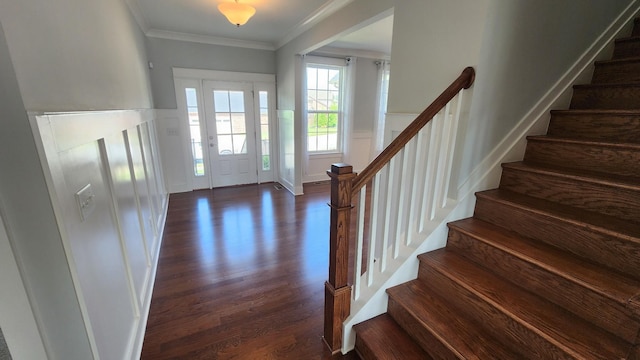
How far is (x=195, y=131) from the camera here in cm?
454

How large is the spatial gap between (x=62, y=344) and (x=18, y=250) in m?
0.38

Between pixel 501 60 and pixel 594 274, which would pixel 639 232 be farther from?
pixel 501 60

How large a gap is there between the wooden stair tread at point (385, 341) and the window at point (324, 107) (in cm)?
395

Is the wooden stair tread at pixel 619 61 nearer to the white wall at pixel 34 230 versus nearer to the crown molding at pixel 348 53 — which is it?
the white wall at pixel 34 230

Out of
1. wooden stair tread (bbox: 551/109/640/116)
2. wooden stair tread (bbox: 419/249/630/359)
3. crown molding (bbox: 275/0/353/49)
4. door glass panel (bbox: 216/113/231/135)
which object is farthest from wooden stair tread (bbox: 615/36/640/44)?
door glass panel (bbox: 216/113/231/135)

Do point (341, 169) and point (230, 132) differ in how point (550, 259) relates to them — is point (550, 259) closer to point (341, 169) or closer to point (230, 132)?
point (341, 169)

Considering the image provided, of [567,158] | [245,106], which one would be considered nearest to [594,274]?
[567,158]

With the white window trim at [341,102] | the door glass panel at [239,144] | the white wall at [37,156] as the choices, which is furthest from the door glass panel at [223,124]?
the white wall at [37,156]

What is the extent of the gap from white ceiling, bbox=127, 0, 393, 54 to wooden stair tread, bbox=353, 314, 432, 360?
279 cm

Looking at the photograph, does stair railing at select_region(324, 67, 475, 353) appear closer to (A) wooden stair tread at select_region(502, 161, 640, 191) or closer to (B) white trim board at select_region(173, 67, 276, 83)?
(A) wooden stair tread at select_region(502, 161, 640, 191)

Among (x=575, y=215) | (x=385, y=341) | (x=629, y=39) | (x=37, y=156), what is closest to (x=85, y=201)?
(x=37, y=156)

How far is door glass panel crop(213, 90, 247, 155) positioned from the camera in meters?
4.59

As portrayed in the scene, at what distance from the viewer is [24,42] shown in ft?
2.84

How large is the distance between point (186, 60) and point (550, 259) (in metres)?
4.91
